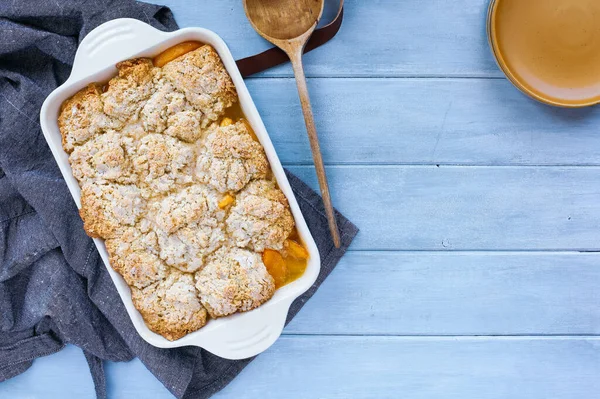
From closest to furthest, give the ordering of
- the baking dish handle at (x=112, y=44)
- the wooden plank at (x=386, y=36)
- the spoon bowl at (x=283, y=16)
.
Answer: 1. the baking dish handle at (x=112, y=44)
2. the spoon bowl at (x=283, y=16)
3. the wooden plank at (x=386, y=36)

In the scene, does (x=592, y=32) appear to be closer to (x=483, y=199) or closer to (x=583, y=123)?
(x=583, y=123)

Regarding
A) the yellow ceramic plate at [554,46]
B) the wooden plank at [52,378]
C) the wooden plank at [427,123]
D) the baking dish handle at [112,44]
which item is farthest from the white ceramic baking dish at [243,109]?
the yellow ceramic plate at [554,46]

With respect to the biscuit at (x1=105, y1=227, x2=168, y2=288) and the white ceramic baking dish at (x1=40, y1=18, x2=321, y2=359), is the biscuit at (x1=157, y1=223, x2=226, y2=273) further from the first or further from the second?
the white ceramic baking dish at (x1=40, y1=18, x2=321, y2=359)

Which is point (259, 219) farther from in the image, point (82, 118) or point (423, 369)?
point (423, 369)

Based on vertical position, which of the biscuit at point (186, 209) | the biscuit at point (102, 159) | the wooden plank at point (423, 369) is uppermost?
the biscuit at point (102, 159)

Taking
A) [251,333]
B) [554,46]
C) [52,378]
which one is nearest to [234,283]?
[251,333]

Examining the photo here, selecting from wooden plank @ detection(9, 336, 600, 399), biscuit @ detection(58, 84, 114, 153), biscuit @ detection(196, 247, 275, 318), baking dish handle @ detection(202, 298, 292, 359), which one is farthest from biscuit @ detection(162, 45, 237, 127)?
wooden plank @ detection(9, 336, 600, 399)

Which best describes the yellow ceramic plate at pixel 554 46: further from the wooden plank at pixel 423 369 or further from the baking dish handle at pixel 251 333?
the baking dish handle at pixel 251 333
